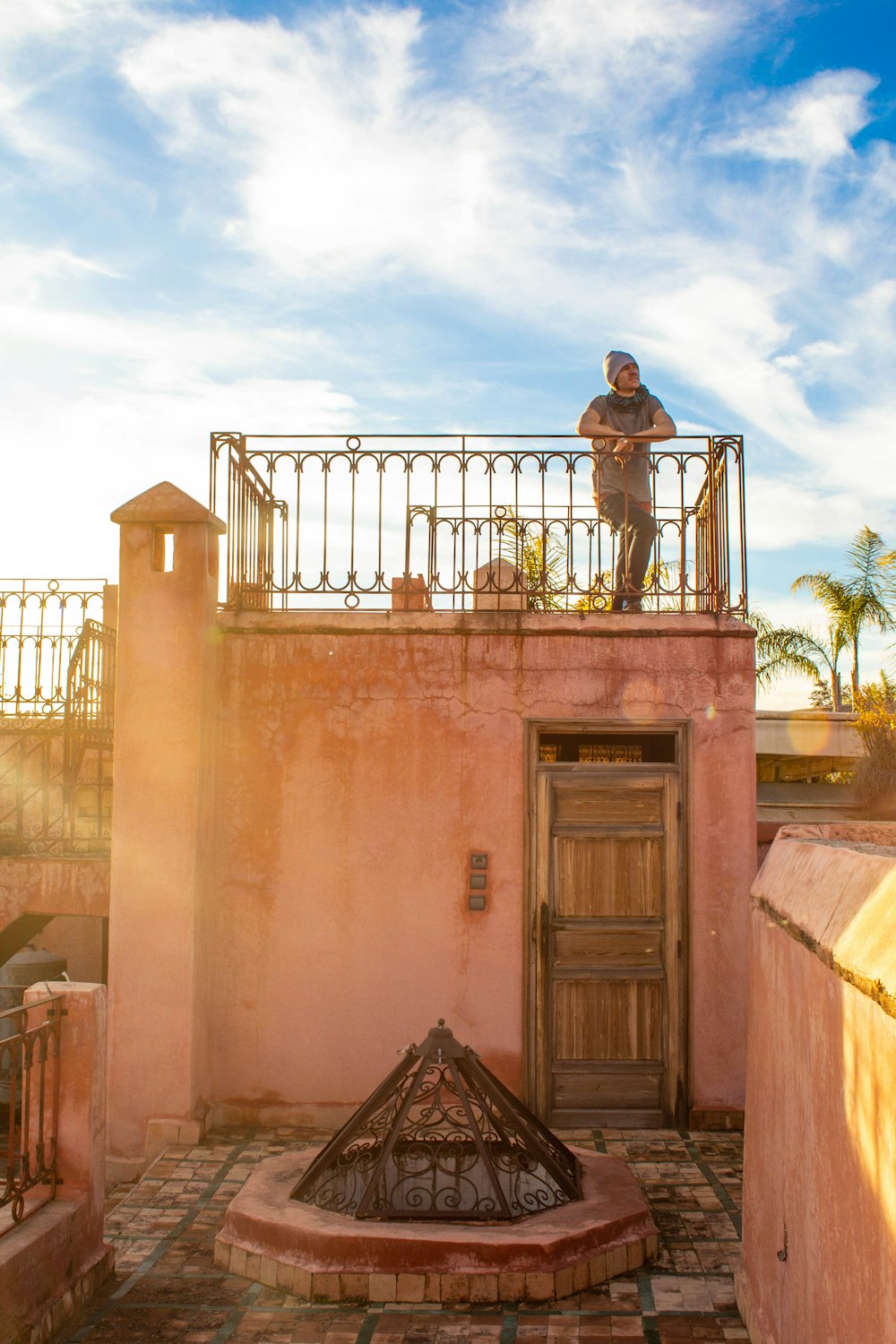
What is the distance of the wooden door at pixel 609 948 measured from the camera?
23.9 ft

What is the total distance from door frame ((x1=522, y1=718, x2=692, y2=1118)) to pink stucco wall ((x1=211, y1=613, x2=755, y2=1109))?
0.05 m

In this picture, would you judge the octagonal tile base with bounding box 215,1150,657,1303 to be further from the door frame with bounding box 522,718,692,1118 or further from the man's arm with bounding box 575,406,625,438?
the man's arm with bounding box 575,406,625,438

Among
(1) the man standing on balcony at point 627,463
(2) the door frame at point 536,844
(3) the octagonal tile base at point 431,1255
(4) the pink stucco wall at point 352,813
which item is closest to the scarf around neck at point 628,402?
(1) the man standing on balcony at point 627,463

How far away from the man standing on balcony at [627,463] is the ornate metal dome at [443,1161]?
3.54 m

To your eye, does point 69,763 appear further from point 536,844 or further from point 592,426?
point 592,426

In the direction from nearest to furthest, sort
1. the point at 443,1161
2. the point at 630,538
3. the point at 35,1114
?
the point at 35,1114
the point at 443,1161
the point at 630,538

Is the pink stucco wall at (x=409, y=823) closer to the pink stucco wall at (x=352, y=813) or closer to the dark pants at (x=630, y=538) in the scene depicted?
the pink stucco wall at (x=352, y=813)

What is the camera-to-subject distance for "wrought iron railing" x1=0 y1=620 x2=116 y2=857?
8164 millimetres

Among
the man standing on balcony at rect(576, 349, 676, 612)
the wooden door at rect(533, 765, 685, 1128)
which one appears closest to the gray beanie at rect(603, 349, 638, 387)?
the man standing on balcony at rect(576, 349, 676, 612)

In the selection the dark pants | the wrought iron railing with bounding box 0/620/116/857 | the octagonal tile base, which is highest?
the dark pants

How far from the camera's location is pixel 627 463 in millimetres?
7992

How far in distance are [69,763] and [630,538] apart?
178 inches

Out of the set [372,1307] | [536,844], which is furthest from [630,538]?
[372,1307]

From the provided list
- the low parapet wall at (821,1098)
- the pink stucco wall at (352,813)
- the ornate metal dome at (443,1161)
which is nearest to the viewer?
the low parapet wall at (821,1098)
